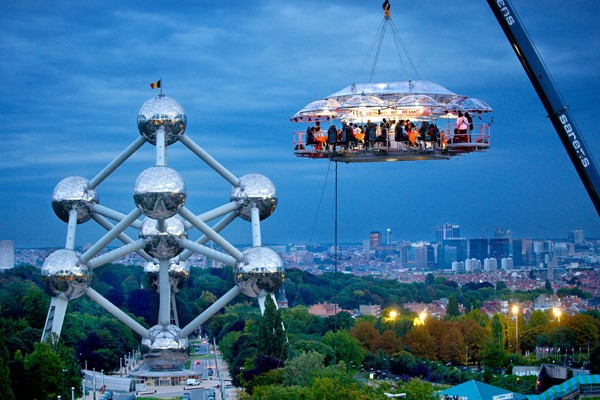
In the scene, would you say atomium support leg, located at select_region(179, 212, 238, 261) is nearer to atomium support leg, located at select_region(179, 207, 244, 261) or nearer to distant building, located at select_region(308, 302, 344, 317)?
atomium support leg, located at select_region(179, 207, 244, 261)

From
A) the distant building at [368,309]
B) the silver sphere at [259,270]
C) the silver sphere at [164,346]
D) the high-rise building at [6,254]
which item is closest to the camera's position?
the silver sphere at [259,270]

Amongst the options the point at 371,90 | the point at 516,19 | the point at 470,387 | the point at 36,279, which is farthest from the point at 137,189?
the point at 36,279

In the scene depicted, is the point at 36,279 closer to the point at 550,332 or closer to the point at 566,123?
the point at 550,332

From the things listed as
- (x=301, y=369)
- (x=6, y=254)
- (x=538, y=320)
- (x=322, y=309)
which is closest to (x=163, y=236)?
(x=301, y=369)

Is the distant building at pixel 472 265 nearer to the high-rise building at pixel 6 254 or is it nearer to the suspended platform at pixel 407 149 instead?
→ the high-rise building at pixel 6 254

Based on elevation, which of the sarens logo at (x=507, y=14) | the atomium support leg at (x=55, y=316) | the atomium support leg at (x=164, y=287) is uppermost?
the sarens logo at (x=507, y=14)

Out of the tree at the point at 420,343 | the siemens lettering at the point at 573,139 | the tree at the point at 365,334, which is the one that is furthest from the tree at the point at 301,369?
the siemens lettering at the point at 573,139

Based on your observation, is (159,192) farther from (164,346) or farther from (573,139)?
(573,139)

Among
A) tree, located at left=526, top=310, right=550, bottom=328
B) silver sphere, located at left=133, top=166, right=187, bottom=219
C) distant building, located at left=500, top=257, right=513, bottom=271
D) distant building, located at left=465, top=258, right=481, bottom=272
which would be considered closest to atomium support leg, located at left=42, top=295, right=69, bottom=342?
silver sphere, located at left=133, top=166, right=187, bottom=219
